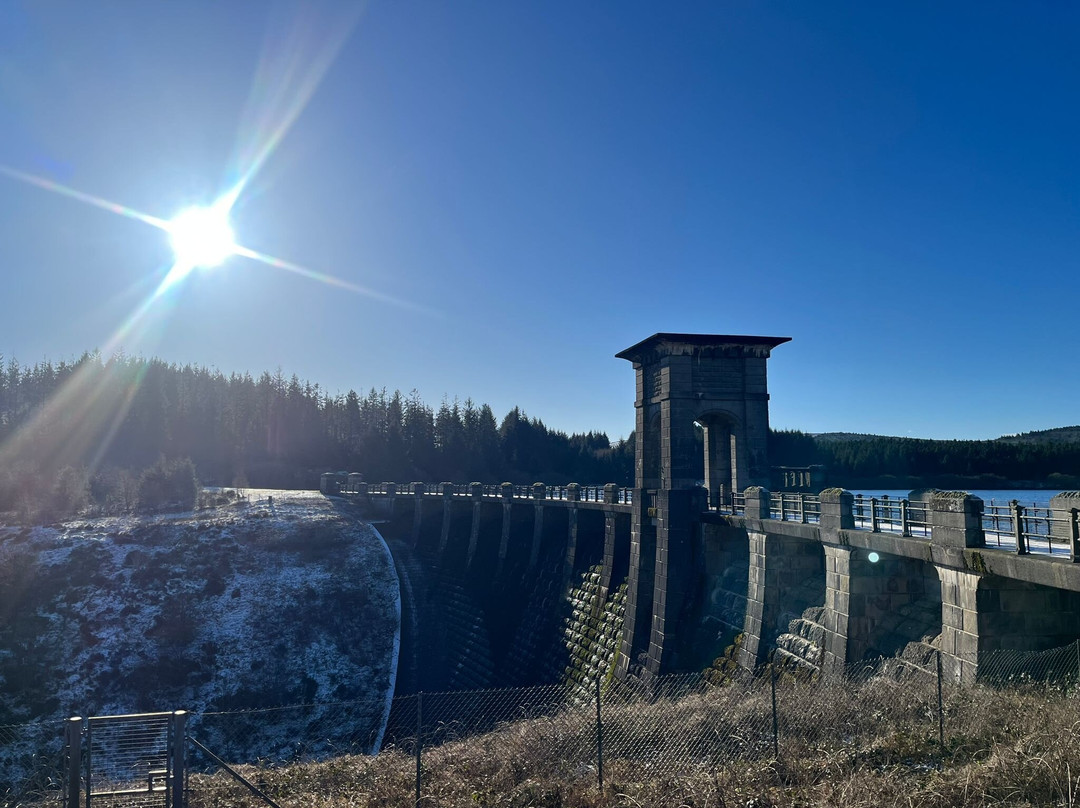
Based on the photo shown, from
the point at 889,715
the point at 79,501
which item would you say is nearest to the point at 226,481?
the point at 79,501

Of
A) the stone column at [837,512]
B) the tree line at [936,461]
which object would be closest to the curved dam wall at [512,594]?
the stone column at [837,512]

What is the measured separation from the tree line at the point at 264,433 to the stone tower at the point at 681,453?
58.6 meters

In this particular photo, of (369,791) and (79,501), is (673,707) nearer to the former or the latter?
(369,791)

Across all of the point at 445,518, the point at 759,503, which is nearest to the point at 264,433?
the point at 445,518

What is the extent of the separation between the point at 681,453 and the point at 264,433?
9199cm

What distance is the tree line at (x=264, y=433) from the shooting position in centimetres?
8775

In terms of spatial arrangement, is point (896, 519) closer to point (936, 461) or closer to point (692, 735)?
point (692, 735)

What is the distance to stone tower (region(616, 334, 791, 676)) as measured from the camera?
22.5m

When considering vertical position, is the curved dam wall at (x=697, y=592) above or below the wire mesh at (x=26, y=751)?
above

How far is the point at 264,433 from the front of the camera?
101625 mm

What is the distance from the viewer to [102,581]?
33.2 meters

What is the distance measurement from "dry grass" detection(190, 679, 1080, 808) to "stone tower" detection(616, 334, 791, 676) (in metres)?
10.4

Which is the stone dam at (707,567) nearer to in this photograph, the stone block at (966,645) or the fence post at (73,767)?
the stone block at (966,645)

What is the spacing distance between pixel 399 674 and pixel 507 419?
77736mm
